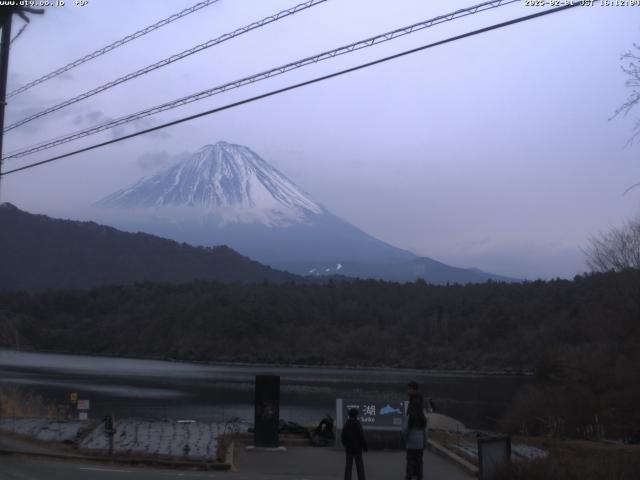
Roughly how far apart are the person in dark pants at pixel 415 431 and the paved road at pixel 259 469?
2.34 m

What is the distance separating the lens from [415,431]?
13.2 meters

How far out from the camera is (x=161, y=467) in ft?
54.9

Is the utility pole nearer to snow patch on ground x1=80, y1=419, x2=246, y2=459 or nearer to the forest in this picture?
snow patch on ground x1=80, y1=419, x2=246, y2=459

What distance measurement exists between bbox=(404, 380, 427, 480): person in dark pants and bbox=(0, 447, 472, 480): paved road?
2.34 m

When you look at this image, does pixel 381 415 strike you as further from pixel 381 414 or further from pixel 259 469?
pixel 259 469

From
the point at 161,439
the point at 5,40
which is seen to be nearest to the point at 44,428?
the point at 161,439

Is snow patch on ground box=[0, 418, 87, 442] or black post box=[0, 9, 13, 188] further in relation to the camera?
snow patch on ground box=[0, 418, 87, 442]

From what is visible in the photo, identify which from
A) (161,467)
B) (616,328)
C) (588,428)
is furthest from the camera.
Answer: (616,328)

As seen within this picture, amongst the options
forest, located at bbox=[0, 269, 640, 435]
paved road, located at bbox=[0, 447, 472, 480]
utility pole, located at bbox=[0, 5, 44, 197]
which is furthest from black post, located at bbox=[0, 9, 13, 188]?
forest, located at bbox=[0, 269, 640, 435]

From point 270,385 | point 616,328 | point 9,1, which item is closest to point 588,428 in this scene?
point 616,328

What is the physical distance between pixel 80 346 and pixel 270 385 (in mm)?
130335

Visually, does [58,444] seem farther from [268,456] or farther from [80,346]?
[80,346]

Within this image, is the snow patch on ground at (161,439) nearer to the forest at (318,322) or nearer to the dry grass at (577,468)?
the dry grass at (577,468)

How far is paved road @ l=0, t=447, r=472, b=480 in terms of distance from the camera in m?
15.2
